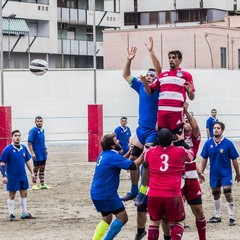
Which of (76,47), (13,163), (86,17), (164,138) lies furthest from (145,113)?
(86,17)

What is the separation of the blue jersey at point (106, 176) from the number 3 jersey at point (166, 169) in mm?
1579

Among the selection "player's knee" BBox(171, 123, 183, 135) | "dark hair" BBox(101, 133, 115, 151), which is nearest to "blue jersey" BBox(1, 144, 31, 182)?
"dark hair" BBox(101, 133, 115, 151)

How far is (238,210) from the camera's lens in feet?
62.1

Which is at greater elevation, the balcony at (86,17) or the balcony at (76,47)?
the balcony at (86,17)

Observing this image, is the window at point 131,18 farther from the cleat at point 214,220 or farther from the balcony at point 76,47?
the cleat at point 214,220

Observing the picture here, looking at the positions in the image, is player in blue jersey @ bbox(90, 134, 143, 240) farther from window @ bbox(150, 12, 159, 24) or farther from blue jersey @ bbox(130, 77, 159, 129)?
window @ bbox(150, 12, 159, 24)

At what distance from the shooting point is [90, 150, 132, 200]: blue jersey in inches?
529

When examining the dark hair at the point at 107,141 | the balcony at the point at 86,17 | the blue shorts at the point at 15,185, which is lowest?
the blue shorts at the point at 15,185

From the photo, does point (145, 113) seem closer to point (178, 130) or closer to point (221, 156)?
point (178, 130)

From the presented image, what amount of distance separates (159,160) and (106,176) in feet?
6.35

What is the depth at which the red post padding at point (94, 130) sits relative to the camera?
3319cm

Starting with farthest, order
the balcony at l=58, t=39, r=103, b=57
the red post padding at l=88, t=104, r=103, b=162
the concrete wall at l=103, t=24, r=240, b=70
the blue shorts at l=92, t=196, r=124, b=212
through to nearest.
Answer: the balcony at l=58, t=39, r=103, b=57 → the concrete wall at l=103, t=24, r=240, b=70 → the red post padding at l=88, t=104, r=103, b=162 → the blue shorts at l=92, t=196, r=124, b=212

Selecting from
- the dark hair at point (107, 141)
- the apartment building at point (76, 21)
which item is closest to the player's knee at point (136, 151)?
the dark hair at point (107, 141)

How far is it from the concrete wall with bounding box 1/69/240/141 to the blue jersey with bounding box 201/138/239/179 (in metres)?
25.9
